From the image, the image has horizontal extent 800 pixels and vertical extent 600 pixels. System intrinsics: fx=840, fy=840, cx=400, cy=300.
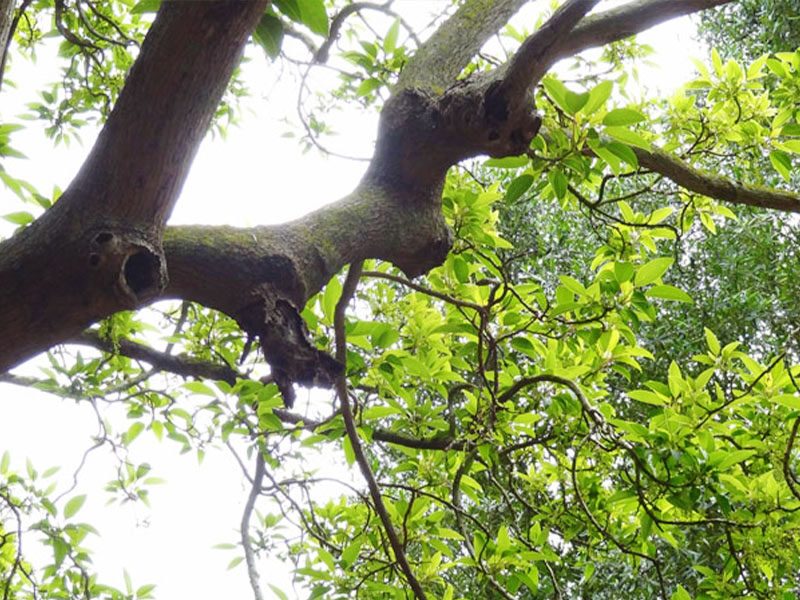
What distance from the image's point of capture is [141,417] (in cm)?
198

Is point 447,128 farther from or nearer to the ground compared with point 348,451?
farther from the ground

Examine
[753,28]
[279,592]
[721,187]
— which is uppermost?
[753,28]

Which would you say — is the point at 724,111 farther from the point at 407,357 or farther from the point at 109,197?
the point at 109,197

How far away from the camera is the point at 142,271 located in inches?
35.2

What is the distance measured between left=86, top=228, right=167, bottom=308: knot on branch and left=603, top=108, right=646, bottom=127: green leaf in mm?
599

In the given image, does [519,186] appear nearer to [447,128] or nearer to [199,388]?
[447,128]

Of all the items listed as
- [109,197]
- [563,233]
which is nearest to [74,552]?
[109,197]

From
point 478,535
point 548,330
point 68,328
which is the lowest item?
point 68,328

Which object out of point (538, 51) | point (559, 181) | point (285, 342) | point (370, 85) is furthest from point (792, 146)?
point (285, 342)

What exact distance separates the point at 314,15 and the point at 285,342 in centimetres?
39

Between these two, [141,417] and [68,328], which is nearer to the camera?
[68,328]

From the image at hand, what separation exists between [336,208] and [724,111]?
91cm

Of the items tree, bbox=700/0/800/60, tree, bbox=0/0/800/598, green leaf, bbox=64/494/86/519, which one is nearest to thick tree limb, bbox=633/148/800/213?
tree, bbox=0/0/800/598

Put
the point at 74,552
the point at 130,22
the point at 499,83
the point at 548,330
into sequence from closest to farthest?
1. the point at 499,83
2. the point at 548,330
3. the point at 74,552
4. the point at 130,22
